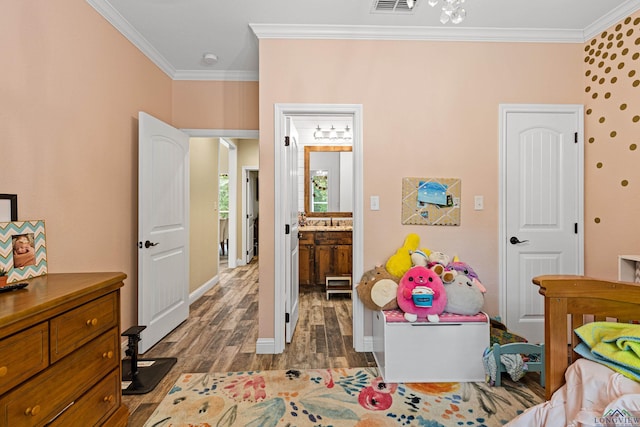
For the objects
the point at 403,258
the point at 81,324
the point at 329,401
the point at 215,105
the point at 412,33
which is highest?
the point at 412,33

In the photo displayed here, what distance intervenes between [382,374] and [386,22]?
2.66 m

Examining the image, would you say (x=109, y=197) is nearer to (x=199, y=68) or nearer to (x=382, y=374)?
(x=199, y=68)

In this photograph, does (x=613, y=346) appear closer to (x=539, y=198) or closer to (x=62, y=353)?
(x=539, y=198)

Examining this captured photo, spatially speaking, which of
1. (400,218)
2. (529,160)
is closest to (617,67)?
(529,160)

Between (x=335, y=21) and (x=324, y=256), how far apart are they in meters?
2.90

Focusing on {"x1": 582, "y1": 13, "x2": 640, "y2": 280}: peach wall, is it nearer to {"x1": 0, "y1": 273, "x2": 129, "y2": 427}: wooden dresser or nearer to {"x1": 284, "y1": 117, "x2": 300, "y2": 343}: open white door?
{"x1": 284, "y1": 117, "x2": 300, "y2": 343}: open white door

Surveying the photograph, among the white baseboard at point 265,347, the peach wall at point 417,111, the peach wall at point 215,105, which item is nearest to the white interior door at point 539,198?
the peach wall at point 417,111

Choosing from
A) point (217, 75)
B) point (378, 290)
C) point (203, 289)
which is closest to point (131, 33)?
point (217, 75)

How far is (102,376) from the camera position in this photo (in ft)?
4.84

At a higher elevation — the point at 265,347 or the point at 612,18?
the point at 612,18

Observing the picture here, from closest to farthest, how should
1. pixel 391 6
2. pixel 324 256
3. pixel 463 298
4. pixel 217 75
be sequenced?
pixel 463 298
pixel 391 6
pixel 217 75
pixel 324 256

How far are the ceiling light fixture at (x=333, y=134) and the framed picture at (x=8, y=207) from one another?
140 inches

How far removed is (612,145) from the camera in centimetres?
238

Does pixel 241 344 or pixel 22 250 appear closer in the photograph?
pixel 22 250
